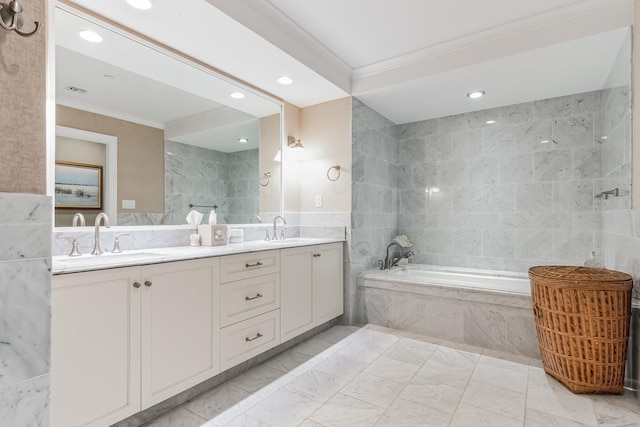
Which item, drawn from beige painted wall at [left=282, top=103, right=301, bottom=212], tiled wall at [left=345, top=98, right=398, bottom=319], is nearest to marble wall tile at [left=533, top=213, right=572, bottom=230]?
tiled wall at [left=345, top=98, right=398, bottom=319]

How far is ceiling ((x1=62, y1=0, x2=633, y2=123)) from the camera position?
2074mm

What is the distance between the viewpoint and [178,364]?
1.72 m

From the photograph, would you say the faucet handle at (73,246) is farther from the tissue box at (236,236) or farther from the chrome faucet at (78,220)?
the tissue box at (236,236)

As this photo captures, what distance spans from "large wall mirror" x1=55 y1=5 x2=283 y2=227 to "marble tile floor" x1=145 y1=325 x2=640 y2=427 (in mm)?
1291

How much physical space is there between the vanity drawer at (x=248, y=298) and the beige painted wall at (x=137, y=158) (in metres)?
0.84

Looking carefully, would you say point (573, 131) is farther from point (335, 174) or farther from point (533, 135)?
point (335, 174)

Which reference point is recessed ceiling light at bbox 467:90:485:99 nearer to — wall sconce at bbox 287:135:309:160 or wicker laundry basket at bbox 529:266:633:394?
wall sconce at bbox 287:135:309:160

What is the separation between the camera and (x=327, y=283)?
2.99 metres

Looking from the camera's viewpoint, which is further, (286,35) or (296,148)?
(296,148)

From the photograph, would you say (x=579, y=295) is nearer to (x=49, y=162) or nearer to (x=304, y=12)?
(x=304, y=12)

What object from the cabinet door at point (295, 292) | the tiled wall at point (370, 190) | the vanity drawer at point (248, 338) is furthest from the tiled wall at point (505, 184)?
the vanity drawer at point (248, 338)

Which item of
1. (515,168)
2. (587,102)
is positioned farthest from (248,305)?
(587,102)

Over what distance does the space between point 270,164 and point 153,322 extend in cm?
193

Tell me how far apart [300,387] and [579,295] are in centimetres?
177
